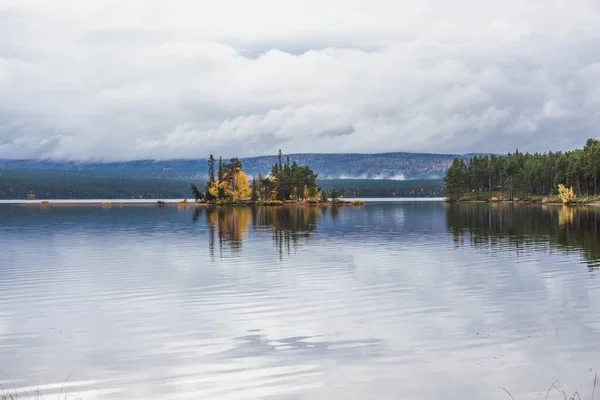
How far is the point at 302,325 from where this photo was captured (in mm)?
27203

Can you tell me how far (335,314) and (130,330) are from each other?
8584mm

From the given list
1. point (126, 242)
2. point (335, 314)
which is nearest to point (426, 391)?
point (335, 314)

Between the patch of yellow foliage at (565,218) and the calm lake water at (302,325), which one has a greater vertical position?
the calm lake water at (302,325)

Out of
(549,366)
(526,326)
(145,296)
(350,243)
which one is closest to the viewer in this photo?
(549,366)

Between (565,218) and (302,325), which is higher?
(302,325)

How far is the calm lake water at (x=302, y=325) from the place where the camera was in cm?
1936

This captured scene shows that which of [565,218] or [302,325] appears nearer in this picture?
[302,325]

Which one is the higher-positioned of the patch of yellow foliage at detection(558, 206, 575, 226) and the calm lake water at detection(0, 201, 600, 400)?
the calm lake water at detection(0, 201, 600, 400)

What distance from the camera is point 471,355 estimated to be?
22047 millimetres

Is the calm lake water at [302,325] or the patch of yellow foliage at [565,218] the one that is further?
the patch of yellow foliage at [565,218]

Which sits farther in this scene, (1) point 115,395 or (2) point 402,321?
(2) point 402,321

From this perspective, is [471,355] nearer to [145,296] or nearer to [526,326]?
[526,326]

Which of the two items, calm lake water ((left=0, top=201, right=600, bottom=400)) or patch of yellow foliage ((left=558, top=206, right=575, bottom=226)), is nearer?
calm lake water ((left=0, top=201, right=600, bottom=400))

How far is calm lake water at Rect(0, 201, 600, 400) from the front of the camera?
1936 centimetres
